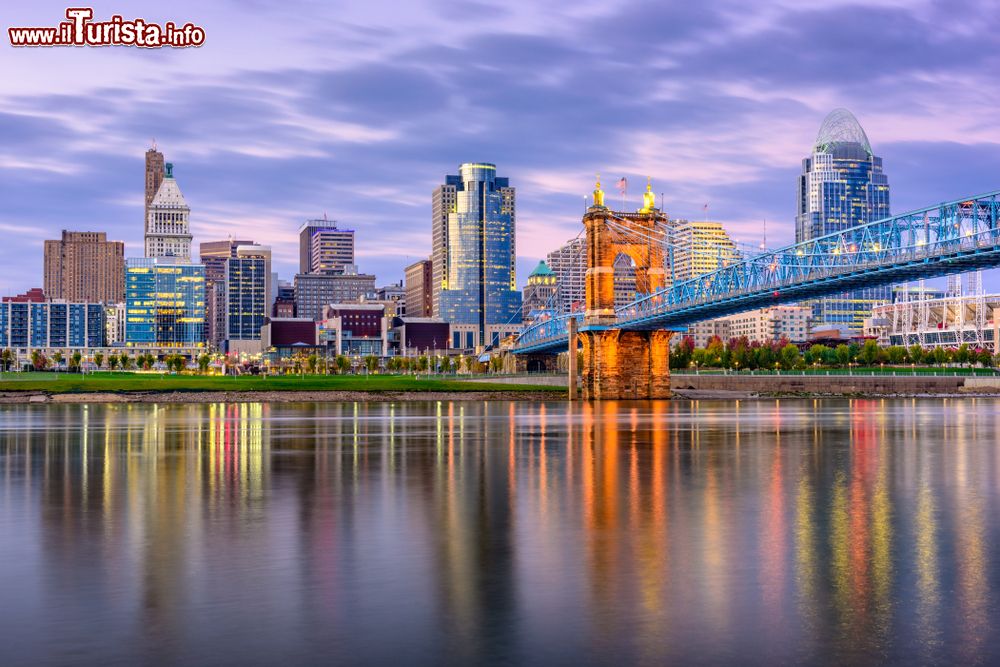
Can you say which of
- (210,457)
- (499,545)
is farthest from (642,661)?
(210,457)

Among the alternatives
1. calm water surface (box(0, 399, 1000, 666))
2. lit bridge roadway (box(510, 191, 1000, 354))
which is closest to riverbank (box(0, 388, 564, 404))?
lit bridge roadway (box(510, 191, 1000, 354))

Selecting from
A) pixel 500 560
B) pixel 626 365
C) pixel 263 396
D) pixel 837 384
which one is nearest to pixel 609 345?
pixel 626 365

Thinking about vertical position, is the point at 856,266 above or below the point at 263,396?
above

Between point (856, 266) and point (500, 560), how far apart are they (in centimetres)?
6861

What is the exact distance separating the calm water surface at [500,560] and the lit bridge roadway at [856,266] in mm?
40250

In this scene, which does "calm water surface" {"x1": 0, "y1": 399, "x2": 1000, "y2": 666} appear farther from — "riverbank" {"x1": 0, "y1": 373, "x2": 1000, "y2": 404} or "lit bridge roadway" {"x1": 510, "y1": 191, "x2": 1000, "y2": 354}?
"riverbank" {"x1": 0, "y1": 373, "x2": 1000, "y2": 404}

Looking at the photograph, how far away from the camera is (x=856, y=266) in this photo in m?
79.2

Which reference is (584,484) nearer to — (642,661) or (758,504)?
(758,504)

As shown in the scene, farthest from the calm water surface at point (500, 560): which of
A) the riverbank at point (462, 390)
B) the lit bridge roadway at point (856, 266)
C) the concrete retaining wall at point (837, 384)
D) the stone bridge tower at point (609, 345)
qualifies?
the concrete retaining wall at point (837, 384)

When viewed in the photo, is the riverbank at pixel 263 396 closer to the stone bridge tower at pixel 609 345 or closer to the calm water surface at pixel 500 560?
the stone bridge tower at pixel 609 345

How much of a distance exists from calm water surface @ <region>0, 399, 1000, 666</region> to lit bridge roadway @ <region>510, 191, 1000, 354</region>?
4025cm

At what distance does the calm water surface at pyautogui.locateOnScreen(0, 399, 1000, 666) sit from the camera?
11.6 meters

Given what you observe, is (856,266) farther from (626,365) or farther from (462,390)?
(462,390)

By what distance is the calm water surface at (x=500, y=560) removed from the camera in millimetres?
11625
